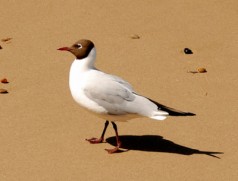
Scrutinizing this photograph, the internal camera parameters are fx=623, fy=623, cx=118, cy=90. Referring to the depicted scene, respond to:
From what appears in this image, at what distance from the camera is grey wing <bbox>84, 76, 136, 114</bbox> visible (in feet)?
21.4

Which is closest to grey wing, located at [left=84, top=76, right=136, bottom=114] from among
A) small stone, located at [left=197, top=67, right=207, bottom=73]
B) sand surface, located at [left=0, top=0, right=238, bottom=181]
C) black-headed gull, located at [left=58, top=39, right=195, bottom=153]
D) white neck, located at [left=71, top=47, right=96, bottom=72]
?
black-headed gull, located at [left=58, top=39, right=195, bottom=153]

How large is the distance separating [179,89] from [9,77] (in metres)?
2.37

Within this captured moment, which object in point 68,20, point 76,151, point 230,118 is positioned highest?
point 68,20

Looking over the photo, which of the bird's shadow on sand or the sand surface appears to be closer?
the sand surface

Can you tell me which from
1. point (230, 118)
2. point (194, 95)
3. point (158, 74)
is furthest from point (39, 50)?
point (230, 118)

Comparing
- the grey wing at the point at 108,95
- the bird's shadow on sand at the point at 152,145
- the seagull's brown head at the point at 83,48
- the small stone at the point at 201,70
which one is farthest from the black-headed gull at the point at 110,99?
the small stone at the point at 201,70

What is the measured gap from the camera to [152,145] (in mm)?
6938

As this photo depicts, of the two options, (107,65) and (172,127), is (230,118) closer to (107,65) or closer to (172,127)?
(172,127)

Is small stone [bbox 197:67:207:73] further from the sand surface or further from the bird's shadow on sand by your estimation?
the bird's shadow on sand

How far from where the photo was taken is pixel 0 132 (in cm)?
709

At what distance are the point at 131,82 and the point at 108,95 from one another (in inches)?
85.4

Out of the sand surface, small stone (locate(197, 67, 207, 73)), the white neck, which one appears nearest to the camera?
the sand surface

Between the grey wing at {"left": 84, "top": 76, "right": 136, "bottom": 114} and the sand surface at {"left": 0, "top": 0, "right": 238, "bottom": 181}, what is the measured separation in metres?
0.56

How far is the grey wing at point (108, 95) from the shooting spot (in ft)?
21.4
